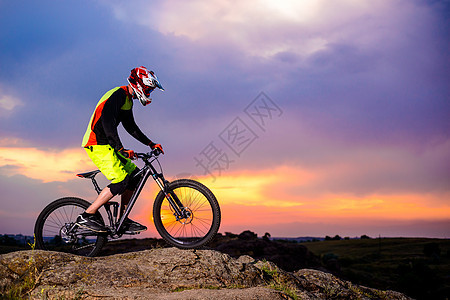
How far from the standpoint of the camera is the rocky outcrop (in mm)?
6219

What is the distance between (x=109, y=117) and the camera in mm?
7820

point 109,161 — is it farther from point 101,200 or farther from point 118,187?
point 101,200

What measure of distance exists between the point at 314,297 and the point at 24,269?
17.1 ft

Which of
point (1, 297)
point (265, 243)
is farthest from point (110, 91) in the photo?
point (265, 243)

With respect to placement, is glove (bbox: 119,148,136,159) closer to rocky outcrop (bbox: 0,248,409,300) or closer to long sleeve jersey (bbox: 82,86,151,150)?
long sleeve jersey (bbox: 82,86,151,150)

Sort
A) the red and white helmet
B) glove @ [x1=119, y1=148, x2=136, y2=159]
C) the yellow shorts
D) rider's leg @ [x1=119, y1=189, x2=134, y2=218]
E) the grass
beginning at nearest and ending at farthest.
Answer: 1. glove @ [x1=119, y1=148, x2=136, y2=159]
2. the yellow shorts
3. the red and white helmet
4. rider's leg @ [x1=119, y1=189, x2=134, y2=218]
5. the grass

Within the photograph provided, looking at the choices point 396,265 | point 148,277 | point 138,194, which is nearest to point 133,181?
point 138,194

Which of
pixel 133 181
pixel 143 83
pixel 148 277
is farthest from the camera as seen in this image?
pixel 133 181

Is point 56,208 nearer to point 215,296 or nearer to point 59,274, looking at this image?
point 59,274

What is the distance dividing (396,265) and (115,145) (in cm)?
4851

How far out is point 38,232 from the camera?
9078 millimetres

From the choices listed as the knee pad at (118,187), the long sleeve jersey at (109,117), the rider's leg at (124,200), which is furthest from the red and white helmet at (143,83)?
the rider's leg at (124,200)

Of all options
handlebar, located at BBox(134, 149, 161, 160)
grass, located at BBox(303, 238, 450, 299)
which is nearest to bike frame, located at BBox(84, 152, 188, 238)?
handlebar, located at BBox(134, 149, 161, 160)

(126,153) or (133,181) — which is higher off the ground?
(126,153)
